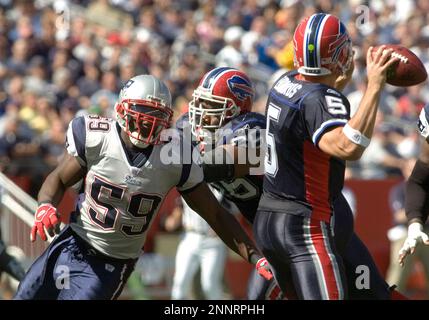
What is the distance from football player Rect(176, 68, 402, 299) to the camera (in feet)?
18.5

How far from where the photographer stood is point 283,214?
5.23 meters

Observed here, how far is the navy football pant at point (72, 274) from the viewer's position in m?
5.38

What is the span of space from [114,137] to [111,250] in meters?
0.63

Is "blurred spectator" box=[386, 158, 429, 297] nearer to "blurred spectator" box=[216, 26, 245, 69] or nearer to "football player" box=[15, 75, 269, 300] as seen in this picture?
"blurred spectator" box=[216, 26, 245, 69]

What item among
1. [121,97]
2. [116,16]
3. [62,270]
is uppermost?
[121,97]

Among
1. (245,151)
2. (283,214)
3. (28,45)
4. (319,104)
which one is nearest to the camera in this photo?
(319,104)

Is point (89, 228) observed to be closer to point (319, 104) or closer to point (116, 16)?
point (319, 104)

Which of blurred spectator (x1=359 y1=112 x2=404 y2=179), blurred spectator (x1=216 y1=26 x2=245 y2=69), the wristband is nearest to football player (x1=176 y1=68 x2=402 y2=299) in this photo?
the wristband

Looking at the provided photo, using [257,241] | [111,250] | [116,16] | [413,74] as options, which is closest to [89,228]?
[111,250]

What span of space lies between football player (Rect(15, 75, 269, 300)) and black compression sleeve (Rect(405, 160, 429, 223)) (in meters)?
0.94

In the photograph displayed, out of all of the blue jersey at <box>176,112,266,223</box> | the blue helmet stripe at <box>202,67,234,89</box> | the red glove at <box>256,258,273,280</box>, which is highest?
the blue helmet stripe at <box>202,67,234,89</box>

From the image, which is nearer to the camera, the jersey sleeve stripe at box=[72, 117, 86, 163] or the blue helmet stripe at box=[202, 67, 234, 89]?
the jersey sleeve stripe at box=[72, 117, 86, 163]

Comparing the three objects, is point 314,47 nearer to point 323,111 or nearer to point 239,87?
point 323,111

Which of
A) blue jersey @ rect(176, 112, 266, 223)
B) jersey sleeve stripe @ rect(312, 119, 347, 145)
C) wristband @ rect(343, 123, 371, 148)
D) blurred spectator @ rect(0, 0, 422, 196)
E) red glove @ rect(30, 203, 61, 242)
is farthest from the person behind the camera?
blurred spectator @ rect(0, 0, 422, 196)
